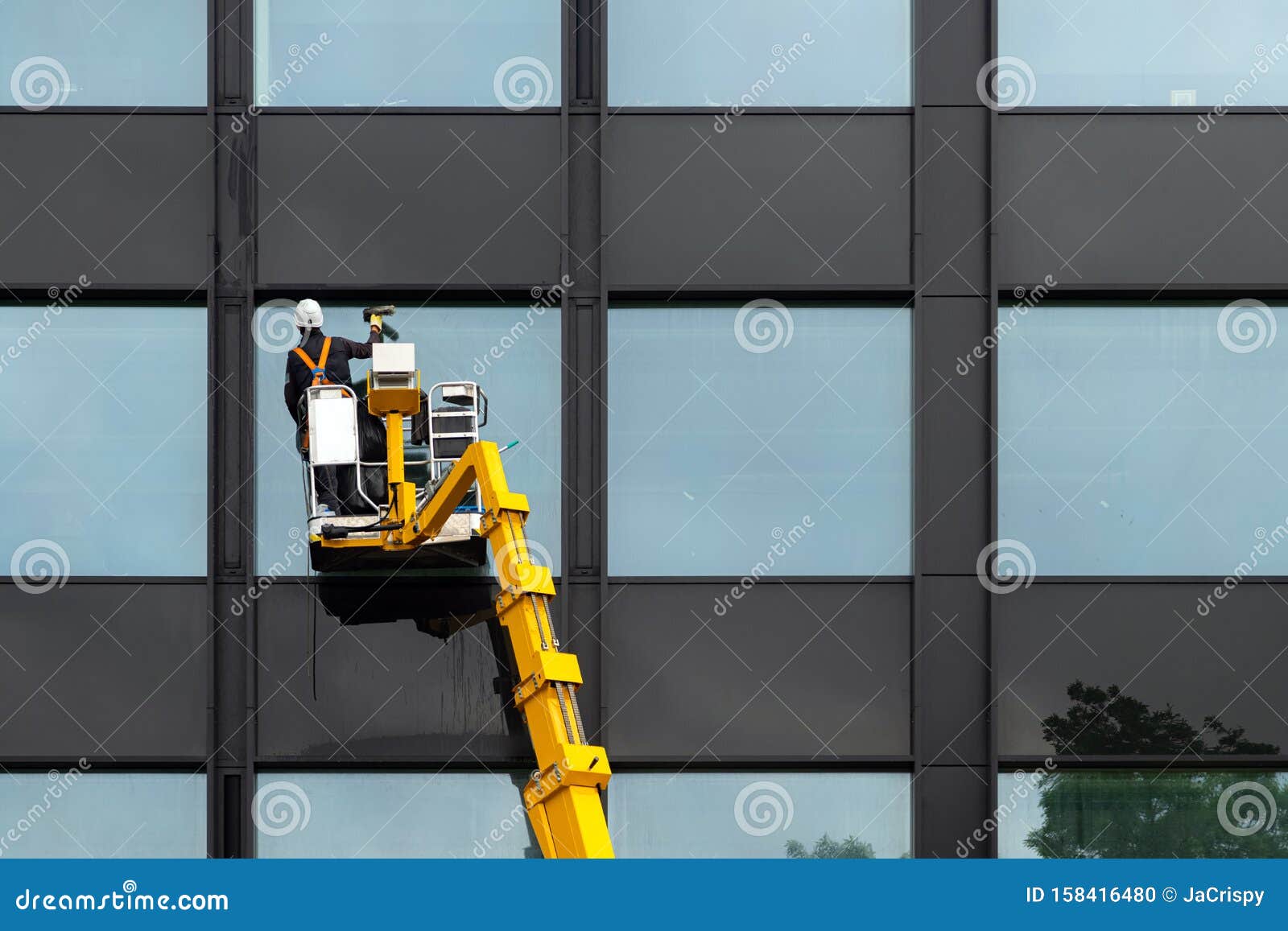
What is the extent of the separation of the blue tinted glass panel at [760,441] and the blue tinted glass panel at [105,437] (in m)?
3.73

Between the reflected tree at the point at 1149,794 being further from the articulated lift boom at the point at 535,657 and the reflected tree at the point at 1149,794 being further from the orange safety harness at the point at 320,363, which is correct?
the orange safety harness at the point at 320,363

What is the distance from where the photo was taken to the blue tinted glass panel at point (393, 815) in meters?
14.5

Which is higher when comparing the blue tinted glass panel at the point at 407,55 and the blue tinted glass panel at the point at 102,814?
the blue tinted glass panel at the point at 407,55

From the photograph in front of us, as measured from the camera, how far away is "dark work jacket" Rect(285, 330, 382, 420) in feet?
45.1

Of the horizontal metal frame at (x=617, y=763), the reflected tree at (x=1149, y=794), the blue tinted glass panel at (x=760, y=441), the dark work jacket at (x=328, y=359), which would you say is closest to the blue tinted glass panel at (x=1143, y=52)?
the blue tinted glass panel at (x=760, y=441)

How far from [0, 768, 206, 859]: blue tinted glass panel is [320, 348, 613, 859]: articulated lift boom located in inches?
160

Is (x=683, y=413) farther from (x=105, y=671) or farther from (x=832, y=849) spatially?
(x=105, y=671)

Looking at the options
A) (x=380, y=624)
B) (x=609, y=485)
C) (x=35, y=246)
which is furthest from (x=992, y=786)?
(x=35, y=246)

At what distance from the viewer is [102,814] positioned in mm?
14469

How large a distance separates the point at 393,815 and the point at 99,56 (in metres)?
7.24

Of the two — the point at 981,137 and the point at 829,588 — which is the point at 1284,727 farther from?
the point at 981,137

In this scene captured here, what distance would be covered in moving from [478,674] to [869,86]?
631 cm

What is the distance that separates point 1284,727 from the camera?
14.6 meters

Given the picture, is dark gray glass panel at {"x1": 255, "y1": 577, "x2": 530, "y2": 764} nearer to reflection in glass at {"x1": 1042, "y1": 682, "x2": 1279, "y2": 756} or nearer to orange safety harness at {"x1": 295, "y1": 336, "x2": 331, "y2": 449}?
orange safety harness at {"x1": 295, "y1": 336, "x2": 331, "y2": 449}
